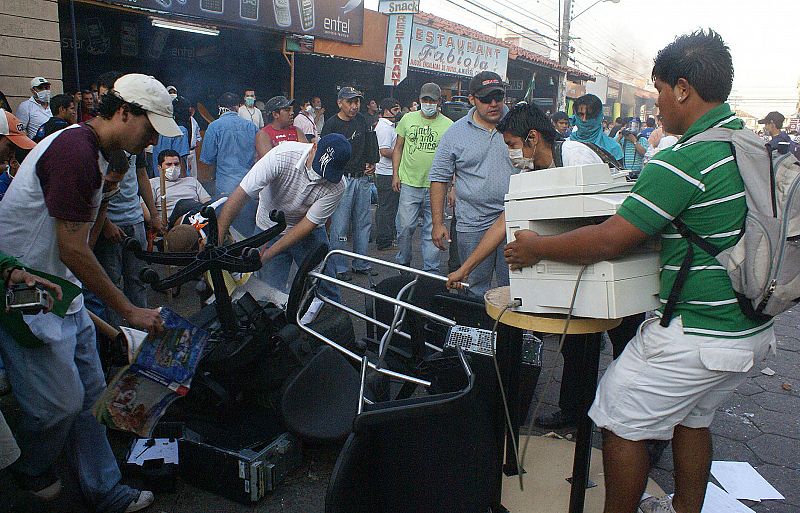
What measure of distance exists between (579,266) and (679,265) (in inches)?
13.0

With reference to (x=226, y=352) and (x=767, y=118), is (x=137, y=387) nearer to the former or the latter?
(x=226, y=352)

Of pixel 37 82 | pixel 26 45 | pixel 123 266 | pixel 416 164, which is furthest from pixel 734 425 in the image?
pixel 26 45

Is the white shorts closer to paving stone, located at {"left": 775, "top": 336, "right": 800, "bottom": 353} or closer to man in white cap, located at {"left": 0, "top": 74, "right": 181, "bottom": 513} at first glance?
man in white cap, located at {"left": 0, "top": 74, "right": 181, "bottom": 513}

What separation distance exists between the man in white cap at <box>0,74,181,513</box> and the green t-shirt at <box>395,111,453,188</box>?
443cm

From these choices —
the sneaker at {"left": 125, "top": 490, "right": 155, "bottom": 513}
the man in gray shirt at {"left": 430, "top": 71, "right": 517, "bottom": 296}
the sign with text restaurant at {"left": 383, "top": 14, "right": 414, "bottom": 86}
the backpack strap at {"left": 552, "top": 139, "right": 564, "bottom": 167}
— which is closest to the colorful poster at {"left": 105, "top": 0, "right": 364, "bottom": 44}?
the sign with text restaurant at {"left": 383, "top": 14, "right": 414, "bottom": 86}

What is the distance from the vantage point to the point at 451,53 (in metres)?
18.0

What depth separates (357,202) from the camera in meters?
6.96

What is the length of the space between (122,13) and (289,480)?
36.9 feet

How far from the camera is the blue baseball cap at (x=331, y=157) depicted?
4.01 metres

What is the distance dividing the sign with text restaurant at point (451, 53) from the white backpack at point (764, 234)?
47.9ft

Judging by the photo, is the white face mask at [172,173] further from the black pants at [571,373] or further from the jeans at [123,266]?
the black pants at [571,373]

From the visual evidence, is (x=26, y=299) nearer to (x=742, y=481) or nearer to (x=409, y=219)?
(x=742, y=481)

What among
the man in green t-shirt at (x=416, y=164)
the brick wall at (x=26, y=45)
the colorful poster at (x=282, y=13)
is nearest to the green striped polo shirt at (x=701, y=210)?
the man in green t-shirt at (x=416, y=164)

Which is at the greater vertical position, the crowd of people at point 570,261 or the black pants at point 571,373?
the crowd of people at point 570,261
